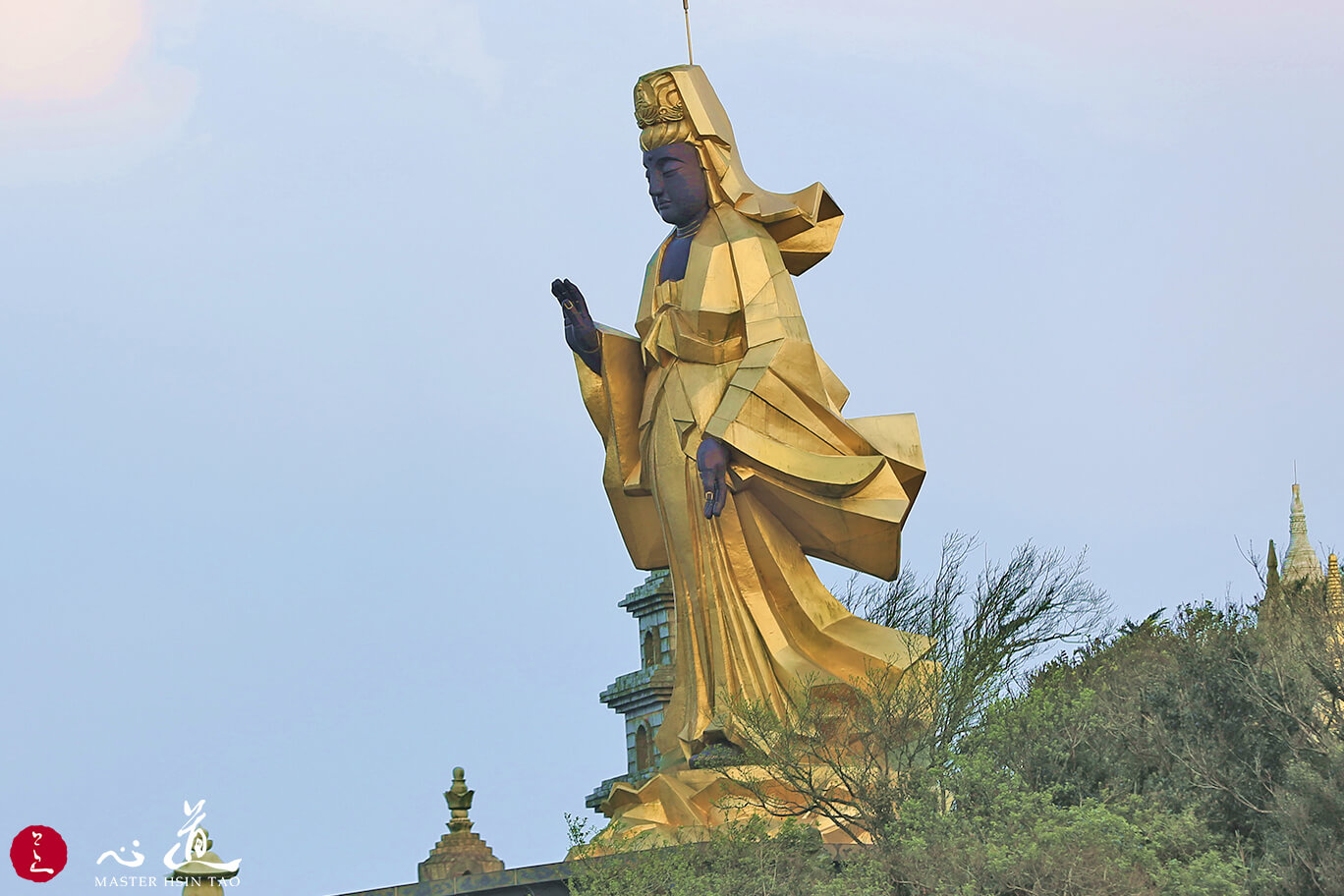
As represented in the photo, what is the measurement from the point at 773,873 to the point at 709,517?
3.04m

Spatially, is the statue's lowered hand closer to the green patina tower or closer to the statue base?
the statue base

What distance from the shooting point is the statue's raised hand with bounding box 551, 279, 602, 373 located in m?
14.9

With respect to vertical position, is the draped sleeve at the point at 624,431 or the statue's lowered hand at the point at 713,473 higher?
the draped sleeve at the point at 624,431

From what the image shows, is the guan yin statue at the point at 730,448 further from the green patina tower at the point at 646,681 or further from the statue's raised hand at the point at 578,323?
the green patina tower at the point at 646,681

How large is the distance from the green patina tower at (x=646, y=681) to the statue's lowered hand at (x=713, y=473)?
1238cm

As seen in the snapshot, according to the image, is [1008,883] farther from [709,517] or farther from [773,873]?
[709,517]

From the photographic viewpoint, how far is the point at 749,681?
14.2 meters

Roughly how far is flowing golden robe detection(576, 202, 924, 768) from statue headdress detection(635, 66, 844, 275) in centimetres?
13

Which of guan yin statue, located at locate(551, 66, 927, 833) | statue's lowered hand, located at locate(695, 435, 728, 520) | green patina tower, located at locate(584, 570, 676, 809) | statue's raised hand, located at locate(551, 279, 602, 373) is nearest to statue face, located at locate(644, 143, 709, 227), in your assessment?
guan yin statue, located at locate(551, 66, 927, 833)

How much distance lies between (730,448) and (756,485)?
373mm

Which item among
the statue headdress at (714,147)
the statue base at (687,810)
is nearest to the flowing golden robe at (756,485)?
the statue headdress at (714,147)

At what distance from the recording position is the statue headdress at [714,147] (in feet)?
49.0

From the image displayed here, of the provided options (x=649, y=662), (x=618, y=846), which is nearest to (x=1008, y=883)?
(x=618, y=846)

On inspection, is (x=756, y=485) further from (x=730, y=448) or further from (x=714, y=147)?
(x=714, y=147)
